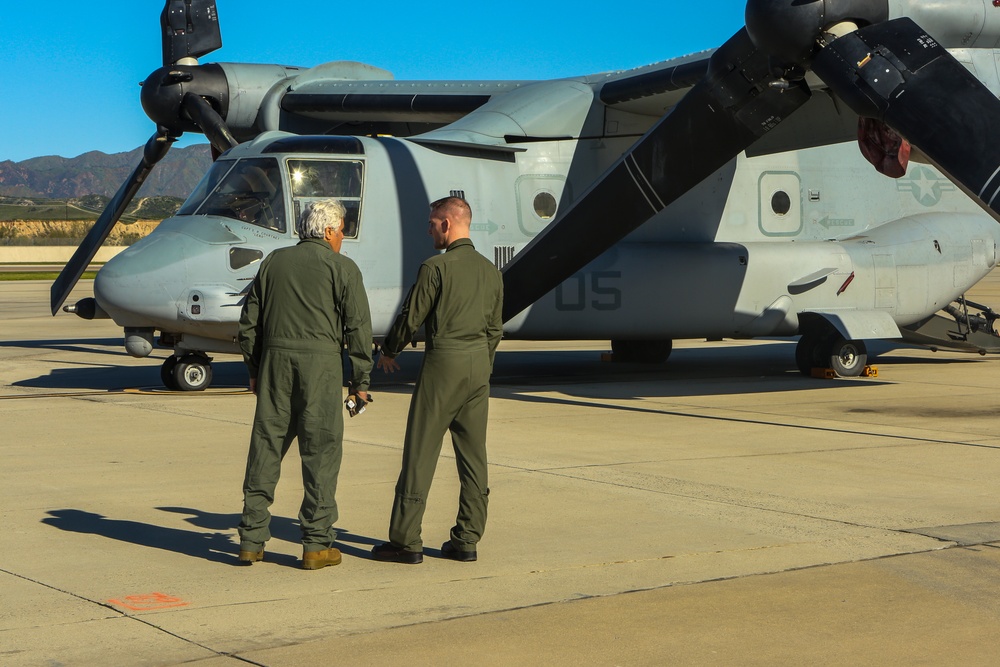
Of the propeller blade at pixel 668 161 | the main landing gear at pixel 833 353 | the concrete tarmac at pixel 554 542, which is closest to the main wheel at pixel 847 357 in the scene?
the main landing gear at pixel 833 353

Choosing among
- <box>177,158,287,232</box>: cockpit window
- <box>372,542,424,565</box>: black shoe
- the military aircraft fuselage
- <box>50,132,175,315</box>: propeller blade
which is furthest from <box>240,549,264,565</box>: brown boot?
<box>50,132,175,315</box>: propeller blade

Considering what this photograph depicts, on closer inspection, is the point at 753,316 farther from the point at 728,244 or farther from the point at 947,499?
the point at 947,499

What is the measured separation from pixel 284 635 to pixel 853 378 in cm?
1177

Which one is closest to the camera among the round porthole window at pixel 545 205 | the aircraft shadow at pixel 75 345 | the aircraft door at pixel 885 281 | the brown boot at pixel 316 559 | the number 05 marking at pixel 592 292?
the brown boot at pixel 316 559

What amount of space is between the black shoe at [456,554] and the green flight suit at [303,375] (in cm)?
60

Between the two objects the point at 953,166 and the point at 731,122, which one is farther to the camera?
the point at 731,122

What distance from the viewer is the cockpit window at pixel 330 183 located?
13727mm

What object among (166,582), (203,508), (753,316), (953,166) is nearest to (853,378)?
(753,316)

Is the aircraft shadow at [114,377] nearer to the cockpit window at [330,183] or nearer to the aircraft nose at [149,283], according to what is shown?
the aircraft nose at [149,283]

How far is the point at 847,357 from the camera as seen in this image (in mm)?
15547

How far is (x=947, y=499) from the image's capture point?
8.02 m

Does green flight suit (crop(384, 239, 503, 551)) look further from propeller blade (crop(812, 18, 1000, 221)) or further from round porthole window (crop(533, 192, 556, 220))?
round porthole window (crop(533, 192, 556, 220))

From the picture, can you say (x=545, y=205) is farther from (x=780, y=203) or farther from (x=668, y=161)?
(x=780, y=203)

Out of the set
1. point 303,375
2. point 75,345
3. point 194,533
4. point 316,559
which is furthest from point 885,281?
point 75,345
